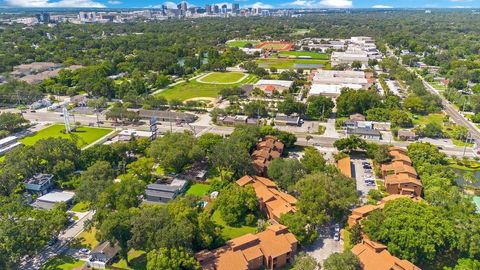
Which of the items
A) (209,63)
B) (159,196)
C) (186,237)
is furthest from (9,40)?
(186,237)

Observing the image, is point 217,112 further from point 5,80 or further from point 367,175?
point 5,80

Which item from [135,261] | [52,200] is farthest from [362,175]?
[52,200]

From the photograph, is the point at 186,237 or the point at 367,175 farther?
the point at 367,175

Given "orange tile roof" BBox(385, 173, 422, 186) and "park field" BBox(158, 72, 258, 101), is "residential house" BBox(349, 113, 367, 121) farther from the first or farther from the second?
"park field" BBox(158, 72, 258, 101)

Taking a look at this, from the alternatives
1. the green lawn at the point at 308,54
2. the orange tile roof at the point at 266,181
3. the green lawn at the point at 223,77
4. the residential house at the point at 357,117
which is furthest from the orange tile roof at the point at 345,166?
the green lawn at the point at 308,54

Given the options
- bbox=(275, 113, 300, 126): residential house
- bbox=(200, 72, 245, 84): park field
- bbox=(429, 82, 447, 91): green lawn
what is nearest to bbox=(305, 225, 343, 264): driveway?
bbox=(275, 113, 300, 126): residential house

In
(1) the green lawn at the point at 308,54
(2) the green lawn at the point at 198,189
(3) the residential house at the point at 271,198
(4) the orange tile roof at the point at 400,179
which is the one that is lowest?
(2) the green lawn at the point at 198,189

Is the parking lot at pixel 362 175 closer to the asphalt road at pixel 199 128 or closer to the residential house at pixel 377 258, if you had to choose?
the asphalt road at pixel 199 128
